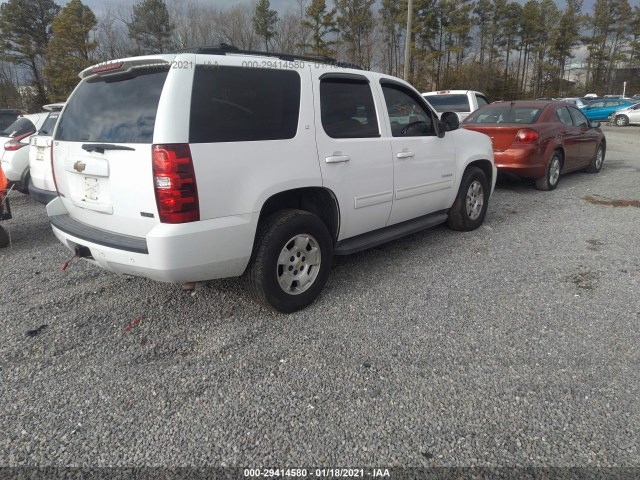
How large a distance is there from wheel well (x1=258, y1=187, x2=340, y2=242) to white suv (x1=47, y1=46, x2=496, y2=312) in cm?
1

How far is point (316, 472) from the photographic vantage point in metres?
2.00

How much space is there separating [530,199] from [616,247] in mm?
2659

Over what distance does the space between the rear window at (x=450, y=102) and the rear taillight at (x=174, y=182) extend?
9.75 meters

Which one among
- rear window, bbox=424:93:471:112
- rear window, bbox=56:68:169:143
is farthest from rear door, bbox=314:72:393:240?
rear window, bbox=424:93:471:112

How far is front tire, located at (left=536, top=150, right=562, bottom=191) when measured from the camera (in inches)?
312

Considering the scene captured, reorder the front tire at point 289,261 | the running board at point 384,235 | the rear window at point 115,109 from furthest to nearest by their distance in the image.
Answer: the running board at point 384,235, the front tire at point 289,261, the rear window at point 115,109

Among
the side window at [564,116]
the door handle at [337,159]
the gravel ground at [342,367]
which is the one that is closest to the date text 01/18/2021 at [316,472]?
the gravel ground at [342,367]

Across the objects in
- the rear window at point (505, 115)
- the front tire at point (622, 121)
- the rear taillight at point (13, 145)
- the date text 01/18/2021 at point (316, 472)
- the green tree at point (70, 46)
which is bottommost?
the date text 01/18/2021 at point (316, 472)

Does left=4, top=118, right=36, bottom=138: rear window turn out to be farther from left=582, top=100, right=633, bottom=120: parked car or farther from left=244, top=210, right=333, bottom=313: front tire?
left=582, top=100, right=633, bottom=120: parked car

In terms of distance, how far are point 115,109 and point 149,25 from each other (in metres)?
33.6

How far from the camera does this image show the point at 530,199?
24.6 feet

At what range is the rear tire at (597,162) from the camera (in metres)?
9.86

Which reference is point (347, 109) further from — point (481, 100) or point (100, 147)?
point (481, 100)

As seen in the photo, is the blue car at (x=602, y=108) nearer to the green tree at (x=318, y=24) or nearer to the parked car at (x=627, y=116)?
the parked car at (x=627, y=116)
